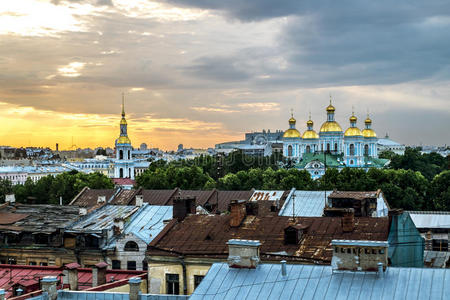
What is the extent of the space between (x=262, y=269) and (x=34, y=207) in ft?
107

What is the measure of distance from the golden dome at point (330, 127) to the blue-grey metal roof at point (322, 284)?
152 metres

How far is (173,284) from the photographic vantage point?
31.6 metres

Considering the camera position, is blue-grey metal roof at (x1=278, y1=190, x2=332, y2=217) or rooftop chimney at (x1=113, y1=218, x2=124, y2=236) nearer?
rooftop chimney at (x1=113, y1=218, x2=124, y2=236)

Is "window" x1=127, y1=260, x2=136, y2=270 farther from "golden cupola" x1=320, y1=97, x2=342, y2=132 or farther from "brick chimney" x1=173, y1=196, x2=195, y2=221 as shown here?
"golden cupola" x1=320, y1=97, x2=342, y2=132

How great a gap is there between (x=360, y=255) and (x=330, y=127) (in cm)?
15379

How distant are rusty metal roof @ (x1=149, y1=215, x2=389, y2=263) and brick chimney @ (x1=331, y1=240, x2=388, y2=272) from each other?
9.10m

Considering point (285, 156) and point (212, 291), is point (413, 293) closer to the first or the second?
point (212, 291)

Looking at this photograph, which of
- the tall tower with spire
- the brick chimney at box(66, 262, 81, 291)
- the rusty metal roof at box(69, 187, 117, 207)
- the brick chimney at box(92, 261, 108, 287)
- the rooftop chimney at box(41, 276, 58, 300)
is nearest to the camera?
the rooftop chimney at box(41, 276, 58, 300)

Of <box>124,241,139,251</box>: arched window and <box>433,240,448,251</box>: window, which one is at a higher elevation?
<box>124,241,139,251</box>: arched window

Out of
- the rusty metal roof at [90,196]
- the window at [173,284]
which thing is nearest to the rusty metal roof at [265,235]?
the window at [173,284]

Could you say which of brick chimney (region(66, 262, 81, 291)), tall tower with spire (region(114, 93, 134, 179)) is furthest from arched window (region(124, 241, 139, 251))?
tall tower with spire (region(114, 93, 134, 179))

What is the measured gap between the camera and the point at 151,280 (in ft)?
103

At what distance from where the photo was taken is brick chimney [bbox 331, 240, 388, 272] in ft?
66.0

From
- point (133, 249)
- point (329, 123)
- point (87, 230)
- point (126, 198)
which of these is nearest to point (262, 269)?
point (133, 249)
